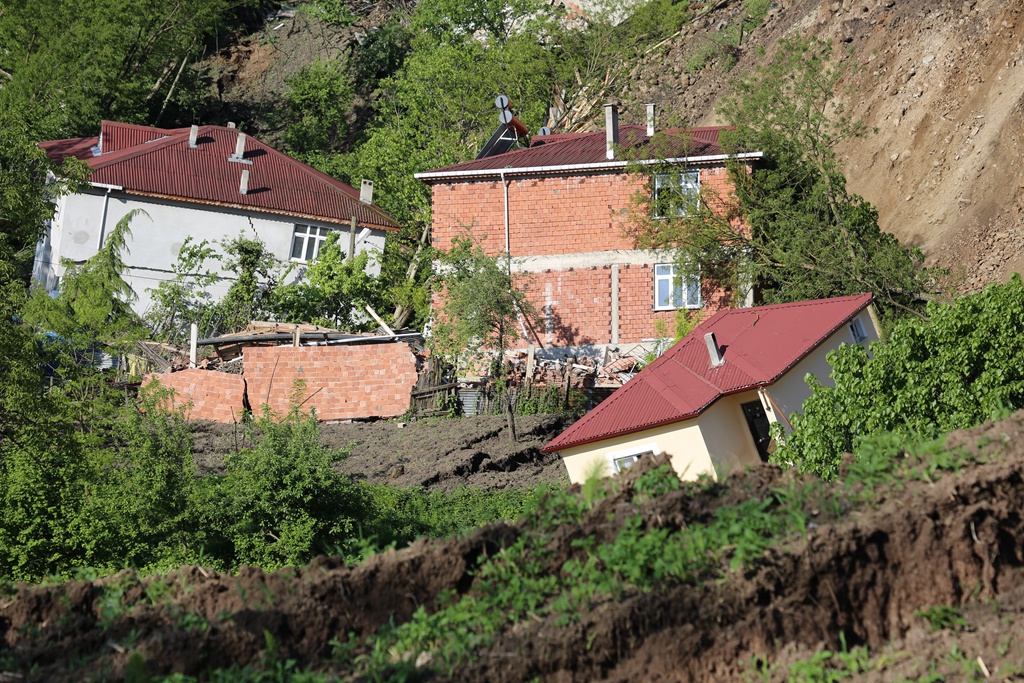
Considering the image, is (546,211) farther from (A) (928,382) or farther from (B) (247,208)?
(A) (928,382)

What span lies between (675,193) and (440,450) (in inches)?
392

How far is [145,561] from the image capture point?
1638cm

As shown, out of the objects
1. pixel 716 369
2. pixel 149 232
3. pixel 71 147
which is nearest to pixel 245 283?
pixel 149 232

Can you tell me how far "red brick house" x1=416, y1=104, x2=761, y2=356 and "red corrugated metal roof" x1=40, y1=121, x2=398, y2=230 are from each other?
8024 millimetres

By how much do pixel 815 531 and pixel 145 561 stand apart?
379 inches

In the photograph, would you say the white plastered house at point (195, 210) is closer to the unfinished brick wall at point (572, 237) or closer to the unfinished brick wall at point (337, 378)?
the unfinished brick wall at point (572, 237)

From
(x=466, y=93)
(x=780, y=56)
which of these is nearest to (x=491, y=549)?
(x=780, y=56)

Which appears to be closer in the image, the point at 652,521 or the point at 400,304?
the point at 652,521

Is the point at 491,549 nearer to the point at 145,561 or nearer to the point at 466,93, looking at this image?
the point at 145,561

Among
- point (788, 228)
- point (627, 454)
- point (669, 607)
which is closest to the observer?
point (669, 607)

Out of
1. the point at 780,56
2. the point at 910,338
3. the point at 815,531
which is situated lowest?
the point at 815,531

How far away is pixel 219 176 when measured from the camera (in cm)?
4044

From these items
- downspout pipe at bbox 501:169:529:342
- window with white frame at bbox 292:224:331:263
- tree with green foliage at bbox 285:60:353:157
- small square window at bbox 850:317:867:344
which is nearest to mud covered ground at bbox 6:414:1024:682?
small square window at bbox 850:317:867:344

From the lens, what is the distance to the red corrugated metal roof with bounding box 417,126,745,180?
31391 millimetres
